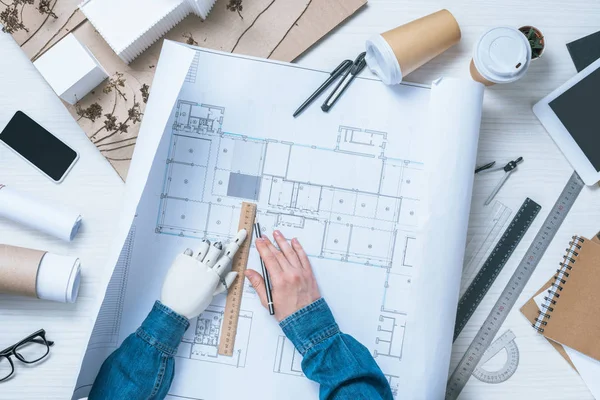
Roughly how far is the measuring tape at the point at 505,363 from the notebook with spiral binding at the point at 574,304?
60 millimetres

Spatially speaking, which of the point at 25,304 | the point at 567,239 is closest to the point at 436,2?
the point at 567,239

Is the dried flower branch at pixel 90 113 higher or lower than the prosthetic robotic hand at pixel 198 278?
higher

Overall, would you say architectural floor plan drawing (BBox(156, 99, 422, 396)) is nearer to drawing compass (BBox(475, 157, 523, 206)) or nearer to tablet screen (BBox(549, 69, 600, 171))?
drawing compass (BBox(475, 157, 523, 206))

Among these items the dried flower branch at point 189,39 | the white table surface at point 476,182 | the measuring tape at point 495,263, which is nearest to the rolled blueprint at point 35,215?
the white table surface at point 476,182

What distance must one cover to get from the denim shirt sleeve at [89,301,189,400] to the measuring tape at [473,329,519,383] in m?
0.60

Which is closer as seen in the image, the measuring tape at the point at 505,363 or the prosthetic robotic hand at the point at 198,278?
the prosthetic robotic hand at the point at 198,278

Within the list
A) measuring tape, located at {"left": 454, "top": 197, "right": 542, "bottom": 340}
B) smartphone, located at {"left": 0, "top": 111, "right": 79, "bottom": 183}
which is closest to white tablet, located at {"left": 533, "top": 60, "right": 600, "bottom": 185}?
measuring tape, located at {"left": 454, "top": 197, "right": 542, "bottom": 340}

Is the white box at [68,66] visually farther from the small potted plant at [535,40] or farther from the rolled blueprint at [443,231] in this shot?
the small potted plant at [535,40]

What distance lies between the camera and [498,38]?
0.96 meters

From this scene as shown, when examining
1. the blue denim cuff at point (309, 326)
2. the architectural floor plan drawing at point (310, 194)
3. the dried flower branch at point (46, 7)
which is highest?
the dried flower branch at point (46, 7)

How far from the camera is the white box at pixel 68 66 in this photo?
958 mm

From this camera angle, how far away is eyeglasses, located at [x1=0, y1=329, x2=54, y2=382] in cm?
100

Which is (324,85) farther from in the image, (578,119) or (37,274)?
(37,274)

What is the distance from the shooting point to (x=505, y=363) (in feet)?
3.44
